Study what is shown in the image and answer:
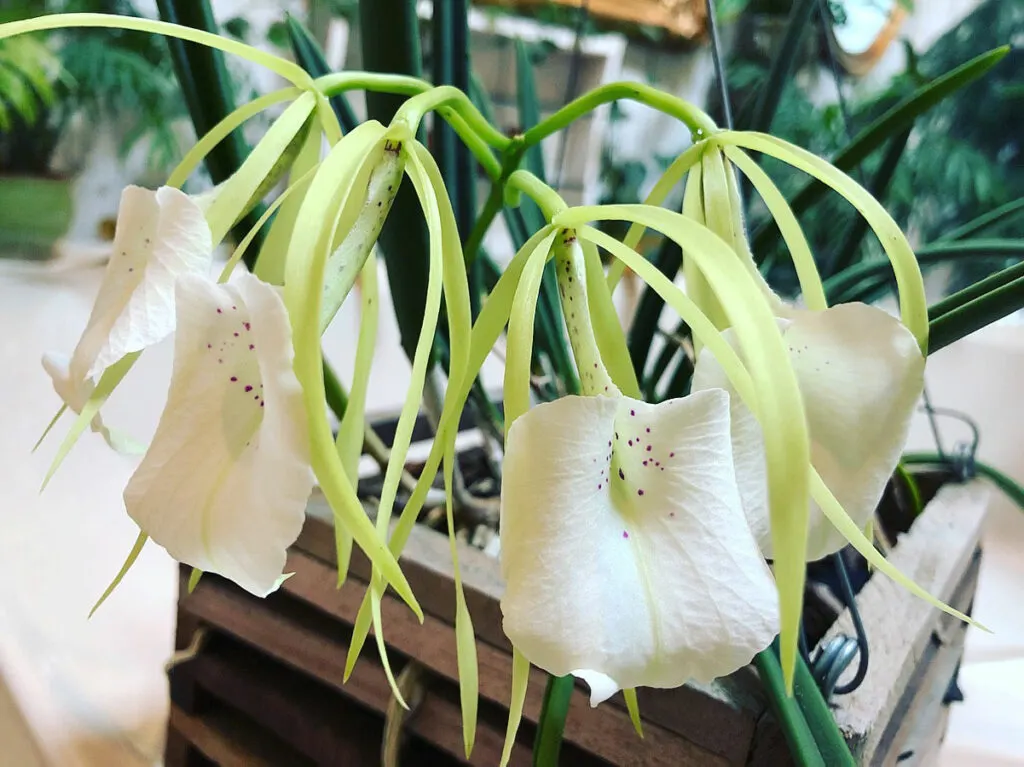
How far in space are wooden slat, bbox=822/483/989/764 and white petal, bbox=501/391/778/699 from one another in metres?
0.15

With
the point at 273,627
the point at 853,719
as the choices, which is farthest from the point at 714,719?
the point at 273,627

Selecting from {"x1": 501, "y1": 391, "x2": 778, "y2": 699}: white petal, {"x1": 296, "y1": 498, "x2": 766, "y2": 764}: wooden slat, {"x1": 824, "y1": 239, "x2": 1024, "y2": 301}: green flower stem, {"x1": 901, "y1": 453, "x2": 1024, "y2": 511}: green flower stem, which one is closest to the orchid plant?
→ {"x1": 501, "y1": 391, "x2": 778, "y2": 699}: white petal

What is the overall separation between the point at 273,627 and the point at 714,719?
269 millimetres

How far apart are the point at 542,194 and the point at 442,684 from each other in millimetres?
268

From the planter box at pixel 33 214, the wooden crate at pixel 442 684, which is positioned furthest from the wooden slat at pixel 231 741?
the planter box at pixel 33 214

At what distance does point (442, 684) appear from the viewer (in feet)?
1.24

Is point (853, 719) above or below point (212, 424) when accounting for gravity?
below

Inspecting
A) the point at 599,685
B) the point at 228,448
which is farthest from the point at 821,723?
the point at 228,448

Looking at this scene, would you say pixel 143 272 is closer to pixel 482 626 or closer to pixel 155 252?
pixel 155 252

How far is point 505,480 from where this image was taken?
18 centimetres

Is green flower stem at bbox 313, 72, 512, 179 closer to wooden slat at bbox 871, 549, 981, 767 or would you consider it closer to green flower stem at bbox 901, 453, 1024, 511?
wooden slat at bbox 871, 549, 981, 767

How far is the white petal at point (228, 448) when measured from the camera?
0.17m

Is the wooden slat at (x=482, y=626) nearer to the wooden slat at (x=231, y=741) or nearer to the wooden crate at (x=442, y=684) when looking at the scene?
the wooden crate at (x=442, y=684)

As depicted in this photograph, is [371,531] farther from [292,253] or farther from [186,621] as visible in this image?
[186,621]
